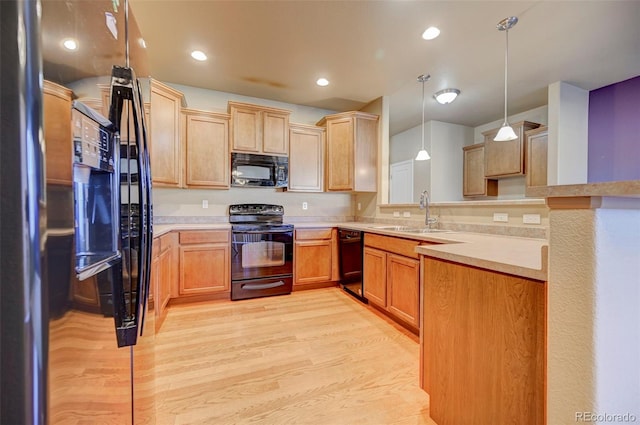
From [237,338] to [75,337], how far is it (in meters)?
1.83

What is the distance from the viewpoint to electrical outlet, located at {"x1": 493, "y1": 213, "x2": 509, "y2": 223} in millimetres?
2062

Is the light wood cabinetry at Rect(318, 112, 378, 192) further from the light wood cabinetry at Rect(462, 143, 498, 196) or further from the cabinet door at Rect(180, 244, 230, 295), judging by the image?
the light wood cabinetry at Rect(462, 143, 498, 196)

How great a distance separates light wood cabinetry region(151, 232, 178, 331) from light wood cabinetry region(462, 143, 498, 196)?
475cm

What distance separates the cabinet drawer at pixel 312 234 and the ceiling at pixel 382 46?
1.84 m

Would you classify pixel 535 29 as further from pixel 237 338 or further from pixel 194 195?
pixel 194 195

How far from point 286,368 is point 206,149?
100 inches

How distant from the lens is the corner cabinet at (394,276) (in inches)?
84.0

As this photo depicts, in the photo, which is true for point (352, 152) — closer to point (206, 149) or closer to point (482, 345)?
point (206, 149)

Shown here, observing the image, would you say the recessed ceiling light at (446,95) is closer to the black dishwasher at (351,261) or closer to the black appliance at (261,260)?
the black dishwasher at (351,261)

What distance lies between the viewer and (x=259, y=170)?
3.34 metres

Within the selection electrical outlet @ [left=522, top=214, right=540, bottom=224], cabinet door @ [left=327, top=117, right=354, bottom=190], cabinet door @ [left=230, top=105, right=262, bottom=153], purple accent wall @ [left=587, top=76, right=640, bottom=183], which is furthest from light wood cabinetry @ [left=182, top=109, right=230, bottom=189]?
purple accent wall @ [left=587, top=76, right=640, bottom=183]

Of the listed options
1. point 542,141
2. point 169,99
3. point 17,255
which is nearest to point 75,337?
point 17,255

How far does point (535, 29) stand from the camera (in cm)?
230

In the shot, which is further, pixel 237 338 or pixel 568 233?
pixel 237 338
